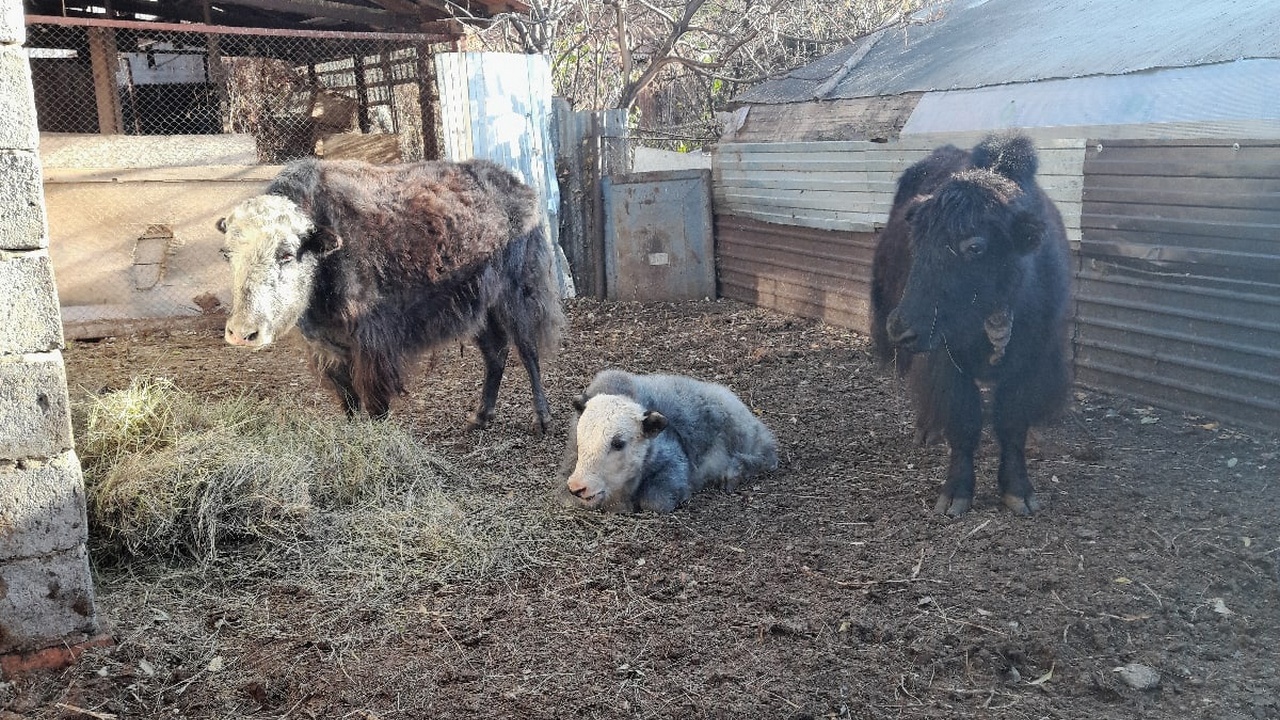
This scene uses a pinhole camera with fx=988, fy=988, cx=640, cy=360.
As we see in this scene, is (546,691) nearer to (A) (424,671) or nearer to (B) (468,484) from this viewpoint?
(A) (424,671)

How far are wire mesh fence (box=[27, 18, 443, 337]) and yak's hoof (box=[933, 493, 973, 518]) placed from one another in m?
6.81

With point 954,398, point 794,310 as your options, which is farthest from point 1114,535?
point 794,310

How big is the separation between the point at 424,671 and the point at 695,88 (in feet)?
41.2

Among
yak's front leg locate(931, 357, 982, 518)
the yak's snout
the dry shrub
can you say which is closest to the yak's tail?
the dry shrub

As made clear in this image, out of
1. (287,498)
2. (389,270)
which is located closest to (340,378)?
(389,270)

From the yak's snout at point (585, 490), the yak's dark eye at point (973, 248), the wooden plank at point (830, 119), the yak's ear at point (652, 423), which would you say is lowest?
the yak's snout at point (585, 490)

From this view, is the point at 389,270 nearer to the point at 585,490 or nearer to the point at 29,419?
the point at 585,490

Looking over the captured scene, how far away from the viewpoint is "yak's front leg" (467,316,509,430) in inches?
260

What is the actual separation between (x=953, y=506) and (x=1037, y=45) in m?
4.68

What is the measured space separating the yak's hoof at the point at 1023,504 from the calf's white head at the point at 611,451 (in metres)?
1.63

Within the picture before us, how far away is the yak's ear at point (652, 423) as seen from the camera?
4762 mm

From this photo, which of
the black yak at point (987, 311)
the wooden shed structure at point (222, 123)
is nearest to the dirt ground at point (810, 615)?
the black yak at point (987, 311)

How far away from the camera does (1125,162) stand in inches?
246

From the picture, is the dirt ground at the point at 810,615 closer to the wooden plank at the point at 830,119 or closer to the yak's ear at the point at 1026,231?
the yak's ear at the point at 1026,231
